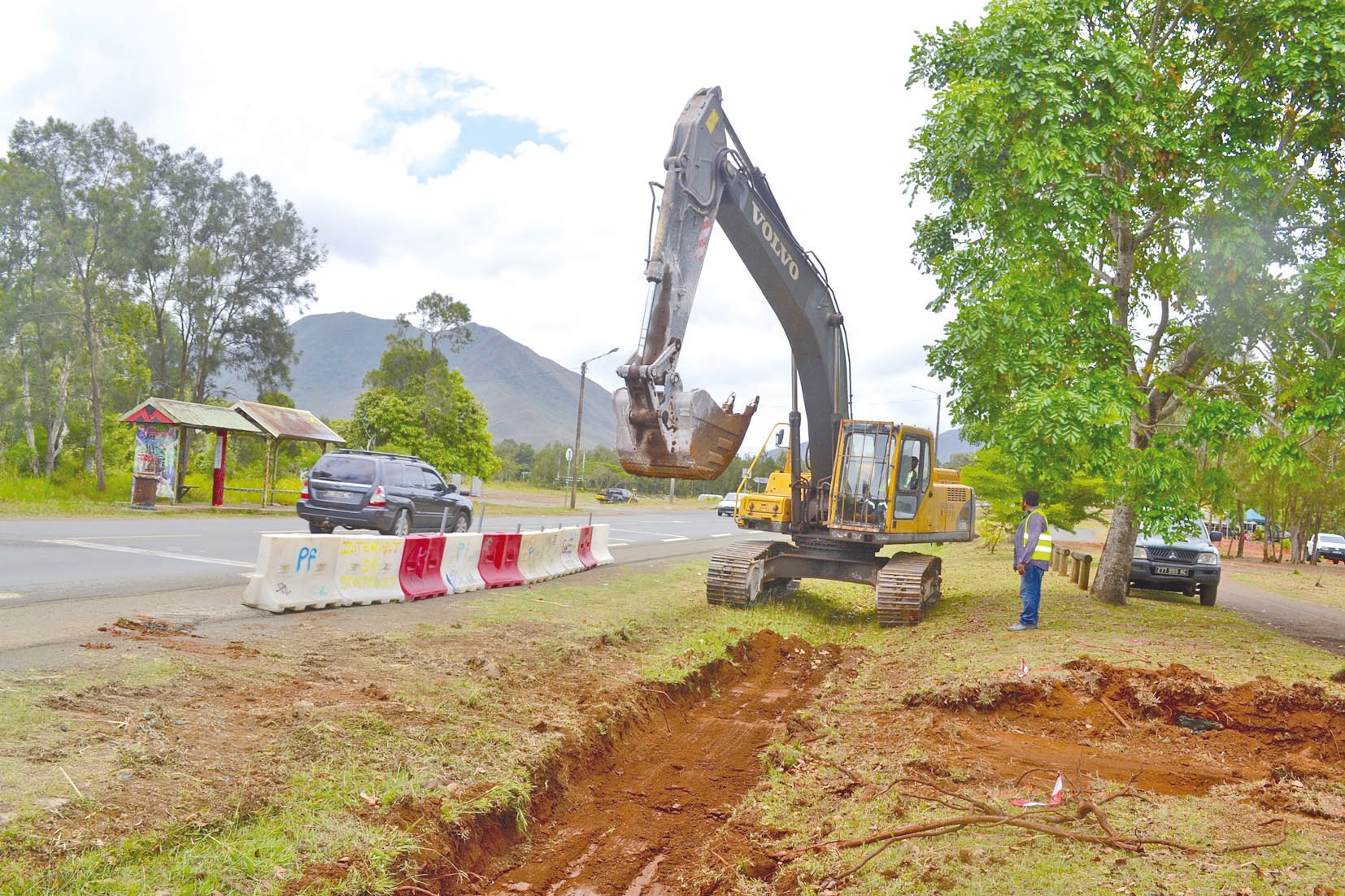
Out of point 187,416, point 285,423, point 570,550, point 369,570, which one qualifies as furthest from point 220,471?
point 369,570

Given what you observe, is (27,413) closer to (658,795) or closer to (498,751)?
(498,751)

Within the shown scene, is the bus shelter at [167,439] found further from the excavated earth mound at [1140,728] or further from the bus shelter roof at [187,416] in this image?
the excavated earth mound at [1140,728]

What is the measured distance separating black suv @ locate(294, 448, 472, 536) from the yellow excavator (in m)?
7.06

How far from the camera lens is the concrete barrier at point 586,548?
1834 cm

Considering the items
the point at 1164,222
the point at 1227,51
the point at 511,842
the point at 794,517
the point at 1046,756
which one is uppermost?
the point at 1227,51

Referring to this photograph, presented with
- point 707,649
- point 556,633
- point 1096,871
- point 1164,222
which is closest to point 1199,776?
point 1096,871

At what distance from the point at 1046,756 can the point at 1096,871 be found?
2394 millimetres

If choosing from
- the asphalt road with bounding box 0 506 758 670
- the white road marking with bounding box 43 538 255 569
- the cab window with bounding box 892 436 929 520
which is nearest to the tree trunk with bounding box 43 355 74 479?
the asphalt road with bounding box 0 506 758 670

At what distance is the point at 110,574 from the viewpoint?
11898 mm

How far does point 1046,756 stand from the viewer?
259 inches

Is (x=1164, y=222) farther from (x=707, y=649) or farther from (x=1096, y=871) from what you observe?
(x=1096, y=871)

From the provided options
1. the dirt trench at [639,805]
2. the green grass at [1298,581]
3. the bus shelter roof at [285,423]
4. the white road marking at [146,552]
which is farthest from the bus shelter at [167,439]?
the green grass at [1298,581]

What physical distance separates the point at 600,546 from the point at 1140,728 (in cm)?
1328

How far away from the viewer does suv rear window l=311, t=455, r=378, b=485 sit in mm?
18000
